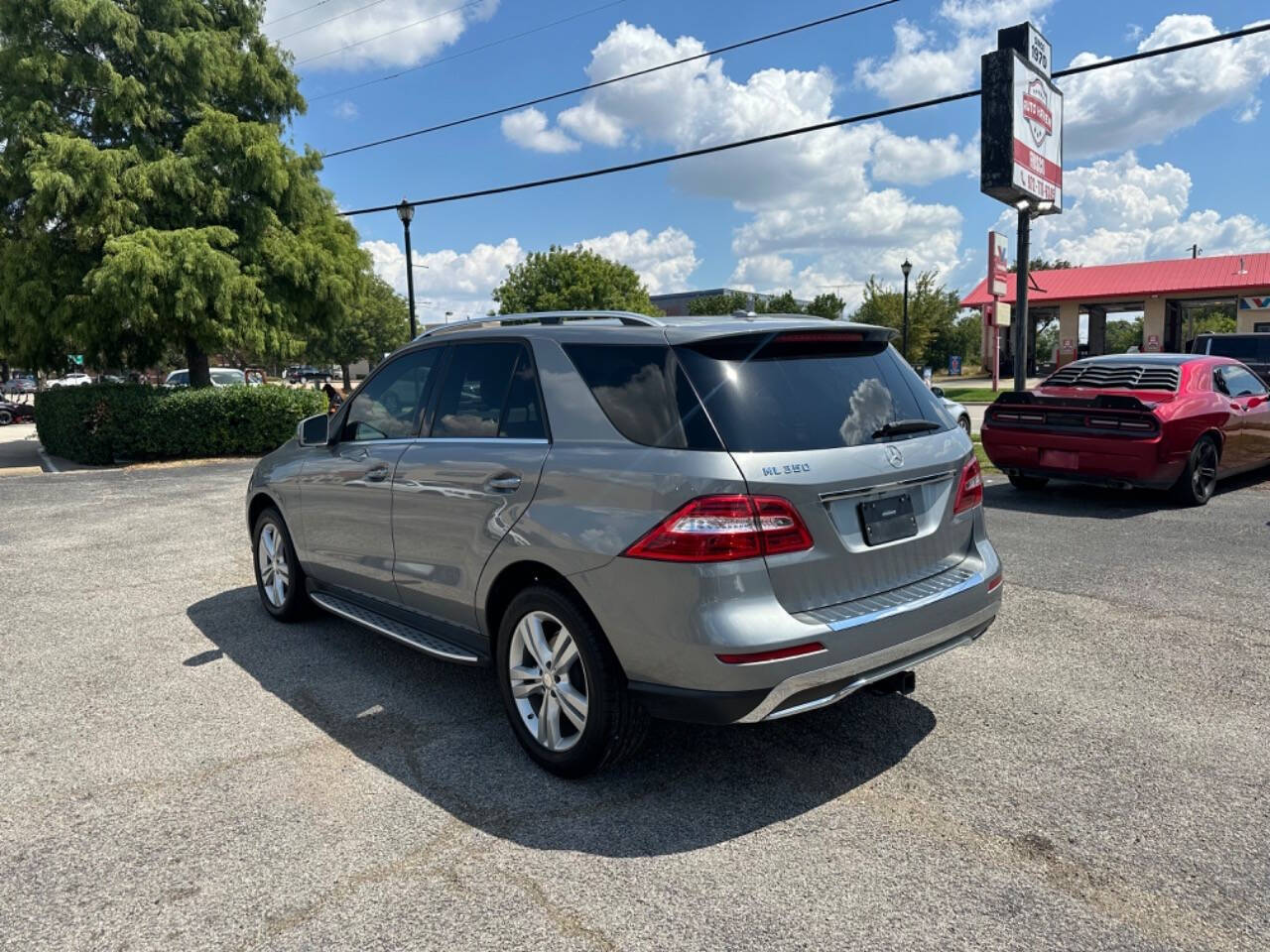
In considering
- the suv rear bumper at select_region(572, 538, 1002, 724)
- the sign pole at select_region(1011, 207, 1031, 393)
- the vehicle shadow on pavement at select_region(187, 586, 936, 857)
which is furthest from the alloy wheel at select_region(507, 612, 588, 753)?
the sign pole at select_region(1011, 207, 1031, 393)

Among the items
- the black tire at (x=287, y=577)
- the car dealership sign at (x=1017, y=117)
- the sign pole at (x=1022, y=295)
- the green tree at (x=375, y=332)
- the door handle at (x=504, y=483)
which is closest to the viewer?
the door handle at (x=504, y=483)

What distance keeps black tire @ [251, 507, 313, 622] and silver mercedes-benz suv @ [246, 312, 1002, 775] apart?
1.40m

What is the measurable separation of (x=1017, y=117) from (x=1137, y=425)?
876 centimetres

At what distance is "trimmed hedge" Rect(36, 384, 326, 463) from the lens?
16172 mm

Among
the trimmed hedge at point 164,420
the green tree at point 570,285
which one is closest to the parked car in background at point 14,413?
the trimmed hedge at point 164,420

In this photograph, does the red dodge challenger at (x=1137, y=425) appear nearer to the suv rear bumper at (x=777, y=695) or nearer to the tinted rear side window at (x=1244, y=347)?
the suv rear bumper at (x=777, y=695)

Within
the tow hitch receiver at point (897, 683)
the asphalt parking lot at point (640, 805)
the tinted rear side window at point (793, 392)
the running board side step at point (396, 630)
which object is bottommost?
the asphalt parking lot at point (640, 805)

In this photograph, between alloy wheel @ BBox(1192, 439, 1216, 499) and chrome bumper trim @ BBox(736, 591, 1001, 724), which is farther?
alloy wheel @ BBox(1192, 439, 1216, 499)

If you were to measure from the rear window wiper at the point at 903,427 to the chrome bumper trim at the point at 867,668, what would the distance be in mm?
650

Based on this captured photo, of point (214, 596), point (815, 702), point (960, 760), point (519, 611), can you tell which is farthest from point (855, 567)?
point (214, 596)

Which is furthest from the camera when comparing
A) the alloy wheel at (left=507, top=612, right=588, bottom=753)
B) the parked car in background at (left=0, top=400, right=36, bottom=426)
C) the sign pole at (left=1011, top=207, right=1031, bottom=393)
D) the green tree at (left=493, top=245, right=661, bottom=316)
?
the green tree at (left=493, top=245, right=661, bottom=316)

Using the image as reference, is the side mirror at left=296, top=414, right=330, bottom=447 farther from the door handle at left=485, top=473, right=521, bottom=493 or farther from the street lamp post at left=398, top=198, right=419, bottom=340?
the street lamp post at left=398, top=198, right=419, bottom=340

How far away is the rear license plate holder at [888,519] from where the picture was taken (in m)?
3.29

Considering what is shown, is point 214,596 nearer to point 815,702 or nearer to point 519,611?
point 519,611
